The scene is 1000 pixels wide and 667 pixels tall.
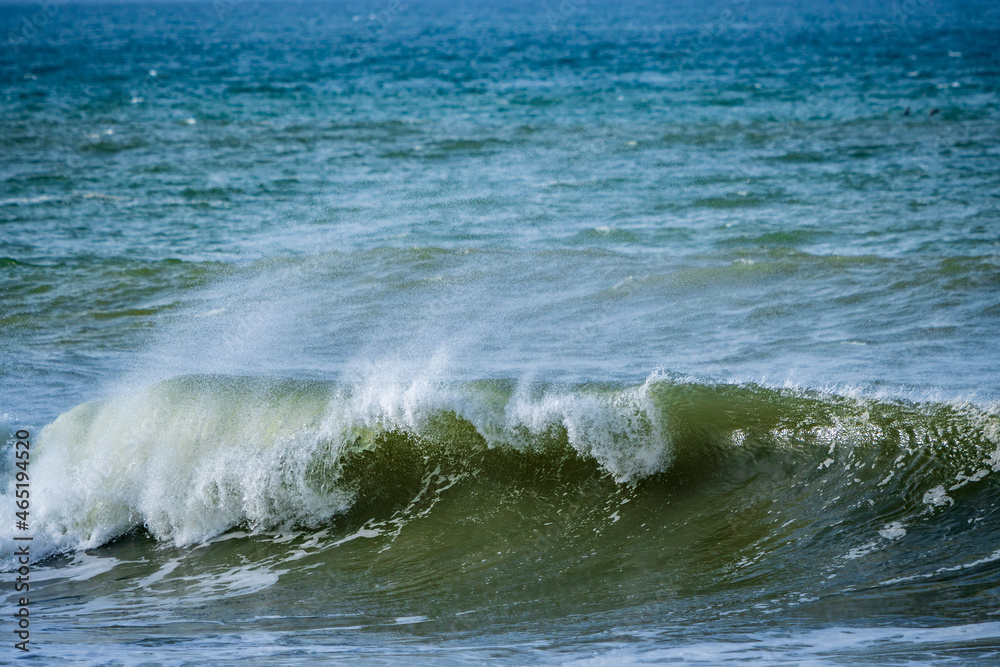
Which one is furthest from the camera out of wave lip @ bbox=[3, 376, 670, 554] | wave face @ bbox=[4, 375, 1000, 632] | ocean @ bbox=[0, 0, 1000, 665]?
wave lip @ bbox=[3, 376, 670, 554]

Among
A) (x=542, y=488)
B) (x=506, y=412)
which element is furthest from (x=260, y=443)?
(x=542, y=488)

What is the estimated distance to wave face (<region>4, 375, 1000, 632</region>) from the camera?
19.1 ft

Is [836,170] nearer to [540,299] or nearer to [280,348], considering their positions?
[540,299]

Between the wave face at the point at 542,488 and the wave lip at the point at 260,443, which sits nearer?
the wave face at the point at 542,488

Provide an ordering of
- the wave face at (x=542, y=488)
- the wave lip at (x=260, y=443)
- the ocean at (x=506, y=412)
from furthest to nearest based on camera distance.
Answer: the wave lip at (x=260, y=443), the wave face at (x=542, y=488), the ocean at (x=506, y=412)

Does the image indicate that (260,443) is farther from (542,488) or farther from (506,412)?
(542,488)

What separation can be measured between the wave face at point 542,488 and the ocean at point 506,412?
0.08ft

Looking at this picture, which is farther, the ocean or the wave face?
the wave face

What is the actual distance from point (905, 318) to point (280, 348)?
5.81 meters

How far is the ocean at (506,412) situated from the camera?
17.7 ft

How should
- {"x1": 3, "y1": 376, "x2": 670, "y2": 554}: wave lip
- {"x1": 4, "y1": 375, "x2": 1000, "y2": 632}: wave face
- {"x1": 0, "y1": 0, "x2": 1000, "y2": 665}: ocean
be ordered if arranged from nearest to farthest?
{"x1": 0, "y1": 0, "x2": 1000, "y2": 665}: ocean < {"x1": 4, "y1": 375, "x2": 1000, "y2": 632}: wave face < {"x1": 3, "y1": 376, "x2": 670, "y2": 554}: wave lip

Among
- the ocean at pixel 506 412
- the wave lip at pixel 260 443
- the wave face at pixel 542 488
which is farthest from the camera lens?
the wave lip at pixel 260 443

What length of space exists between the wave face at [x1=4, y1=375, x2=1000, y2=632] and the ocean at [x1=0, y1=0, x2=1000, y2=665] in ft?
0.08

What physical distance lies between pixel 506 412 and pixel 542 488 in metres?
0.71
